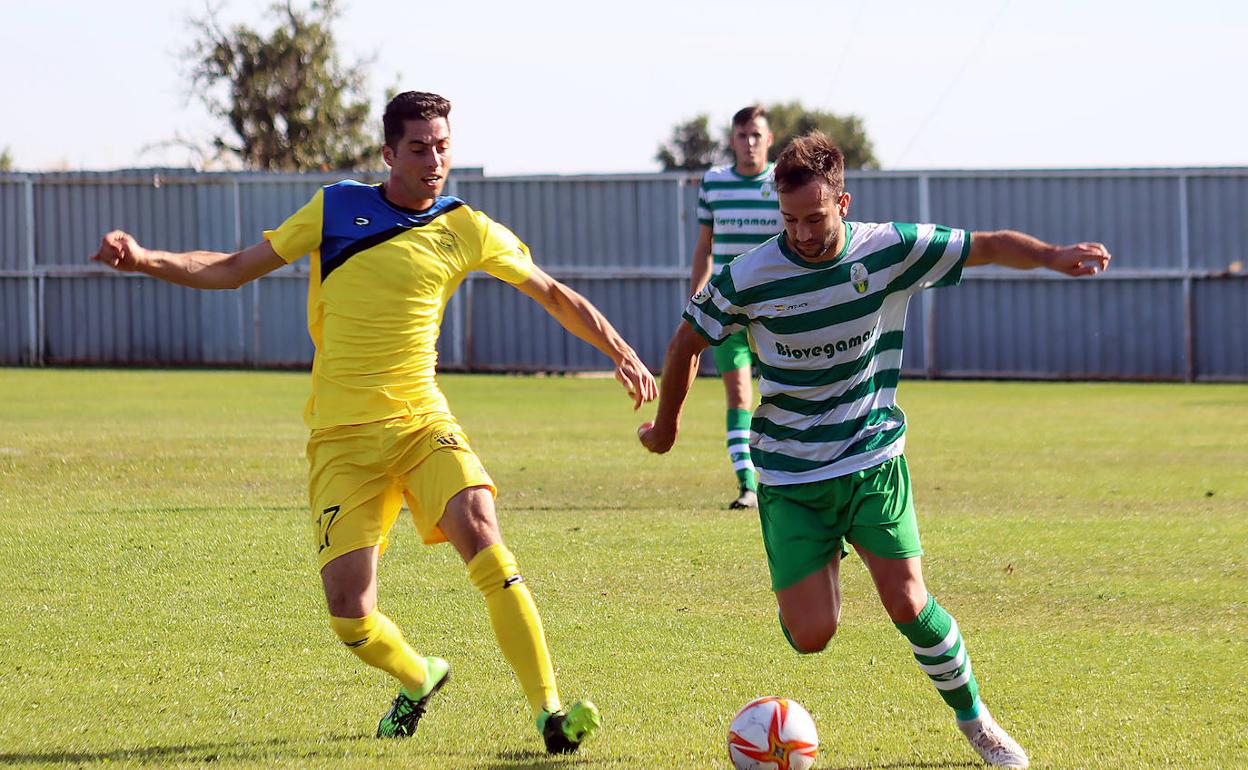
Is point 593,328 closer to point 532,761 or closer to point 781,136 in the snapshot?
point 532,761

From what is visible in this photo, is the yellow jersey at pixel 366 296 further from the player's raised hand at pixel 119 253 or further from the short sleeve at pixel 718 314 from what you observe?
the short sleeve at pixel 718 314

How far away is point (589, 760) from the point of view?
205 inches

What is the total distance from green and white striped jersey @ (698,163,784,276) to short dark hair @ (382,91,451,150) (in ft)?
17.0

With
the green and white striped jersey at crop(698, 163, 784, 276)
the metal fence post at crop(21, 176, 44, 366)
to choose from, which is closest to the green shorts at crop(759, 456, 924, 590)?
the green and white striped jersey at crop(698, 163, 784, 276)

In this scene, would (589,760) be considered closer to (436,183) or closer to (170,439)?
(436,183)

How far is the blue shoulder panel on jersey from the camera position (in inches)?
225

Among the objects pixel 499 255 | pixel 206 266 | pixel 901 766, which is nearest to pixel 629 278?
pixel 499 255

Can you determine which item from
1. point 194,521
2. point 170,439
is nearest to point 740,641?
point 194,521

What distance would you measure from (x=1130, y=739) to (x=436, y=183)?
2.99 metres

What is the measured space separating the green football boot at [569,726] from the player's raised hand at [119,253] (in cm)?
196

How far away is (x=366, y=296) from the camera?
5.71 metres

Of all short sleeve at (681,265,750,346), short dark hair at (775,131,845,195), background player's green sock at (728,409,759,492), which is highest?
short dark hair at (775,131,845,195)

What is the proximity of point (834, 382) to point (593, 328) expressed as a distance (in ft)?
3.30

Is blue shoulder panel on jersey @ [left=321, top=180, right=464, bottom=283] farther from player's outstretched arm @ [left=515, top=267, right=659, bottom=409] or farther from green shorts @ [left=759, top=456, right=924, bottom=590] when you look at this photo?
green shorts @ [left=759, top=456, right=924, bottom=590]
